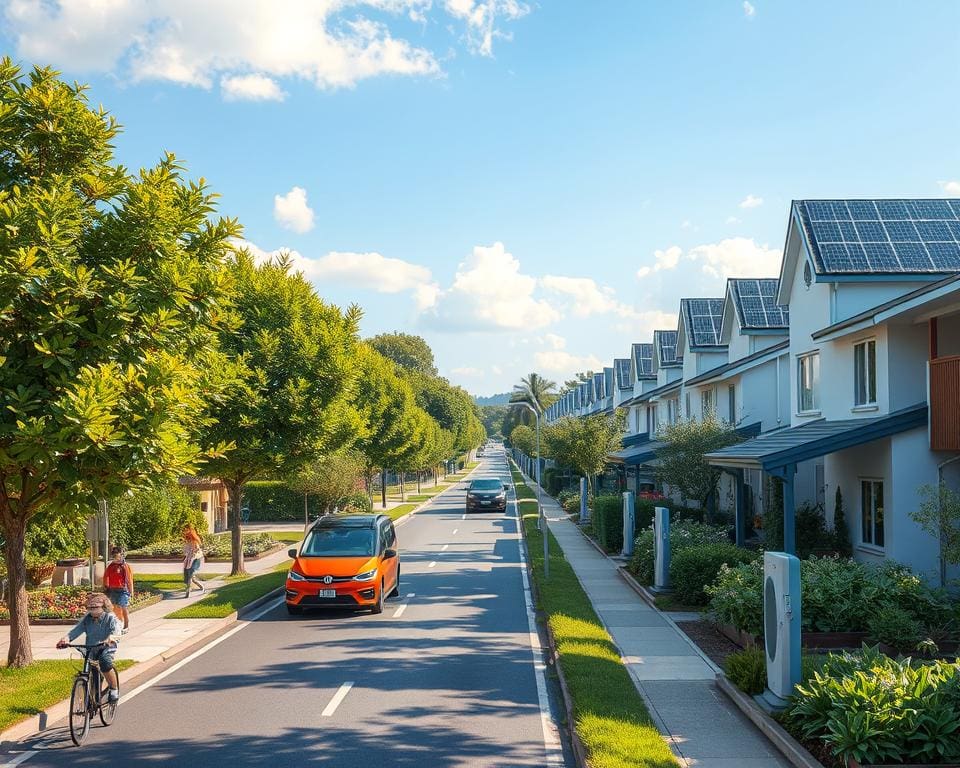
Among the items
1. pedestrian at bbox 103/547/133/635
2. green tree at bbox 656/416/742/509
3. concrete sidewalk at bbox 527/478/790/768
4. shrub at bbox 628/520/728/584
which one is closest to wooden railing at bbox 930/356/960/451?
shrub at bbox 628/520/728/584

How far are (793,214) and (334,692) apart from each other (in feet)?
57.0

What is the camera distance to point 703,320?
1583 inches

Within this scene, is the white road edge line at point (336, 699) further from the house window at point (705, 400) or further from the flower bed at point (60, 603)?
the house window at point (705, 400)

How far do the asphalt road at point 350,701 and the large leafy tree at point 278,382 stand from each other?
4797mm

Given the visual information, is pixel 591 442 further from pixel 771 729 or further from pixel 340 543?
pixel 771 729

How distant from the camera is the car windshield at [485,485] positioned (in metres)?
47.9

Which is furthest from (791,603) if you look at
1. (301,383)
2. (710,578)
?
(301,383)

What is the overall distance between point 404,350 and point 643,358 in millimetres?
62959

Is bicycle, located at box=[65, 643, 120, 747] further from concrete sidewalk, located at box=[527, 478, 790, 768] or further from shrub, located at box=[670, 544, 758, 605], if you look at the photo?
shrub, located at box=[670, 544, 758, 605]

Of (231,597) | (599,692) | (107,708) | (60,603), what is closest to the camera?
(107,708)

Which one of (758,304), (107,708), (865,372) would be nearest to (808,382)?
(865,372)

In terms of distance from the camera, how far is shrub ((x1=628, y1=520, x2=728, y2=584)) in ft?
68.0

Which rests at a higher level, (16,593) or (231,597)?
(16,593)

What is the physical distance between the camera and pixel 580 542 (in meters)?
32.2
